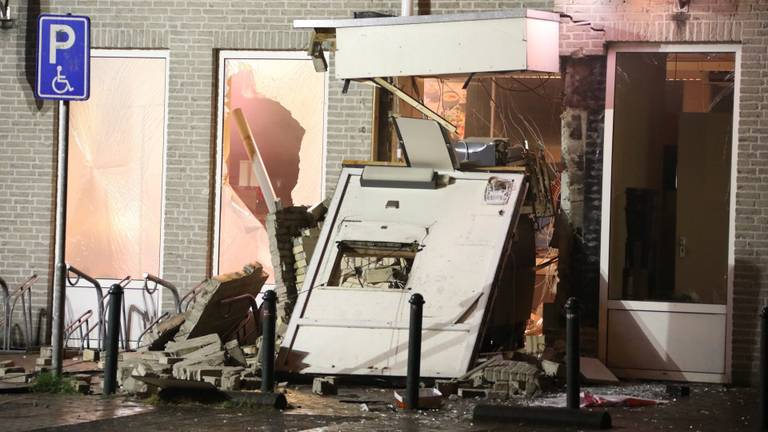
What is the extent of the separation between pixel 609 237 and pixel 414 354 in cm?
395

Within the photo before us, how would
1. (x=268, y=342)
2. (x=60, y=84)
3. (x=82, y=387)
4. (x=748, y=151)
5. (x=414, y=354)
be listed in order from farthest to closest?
(x=748, y=151) < (x=60, y=84) < (x=82, y=387) < (x=268, y=342) < (x=414, y=354)

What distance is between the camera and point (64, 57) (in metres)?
11.9

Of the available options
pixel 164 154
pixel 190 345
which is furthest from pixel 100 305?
pixel 190 345

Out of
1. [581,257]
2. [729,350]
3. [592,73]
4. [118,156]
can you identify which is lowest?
[729,350]

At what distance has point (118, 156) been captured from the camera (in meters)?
15.6

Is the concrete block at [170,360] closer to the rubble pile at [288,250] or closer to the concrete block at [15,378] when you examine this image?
the concrete block at [15,378]

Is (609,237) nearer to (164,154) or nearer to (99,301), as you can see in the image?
(164,154)

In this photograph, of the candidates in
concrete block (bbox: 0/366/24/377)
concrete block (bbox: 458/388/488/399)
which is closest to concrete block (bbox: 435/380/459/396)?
concrete block (bbox: 458/388/488/399)

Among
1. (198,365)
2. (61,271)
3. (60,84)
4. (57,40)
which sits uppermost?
(57,40)

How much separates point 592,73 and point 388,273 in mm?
3118

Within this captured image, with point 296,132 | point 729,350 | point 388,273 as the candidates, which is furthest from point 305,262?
point 729,350

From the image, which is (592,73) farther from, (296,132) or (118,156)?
(118,156)

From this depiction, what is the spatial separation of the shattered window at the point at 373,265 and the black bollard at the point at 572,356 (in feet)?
8.79

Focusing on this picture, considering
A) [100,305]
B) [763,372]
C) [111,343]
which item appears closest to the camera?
[763,372]
